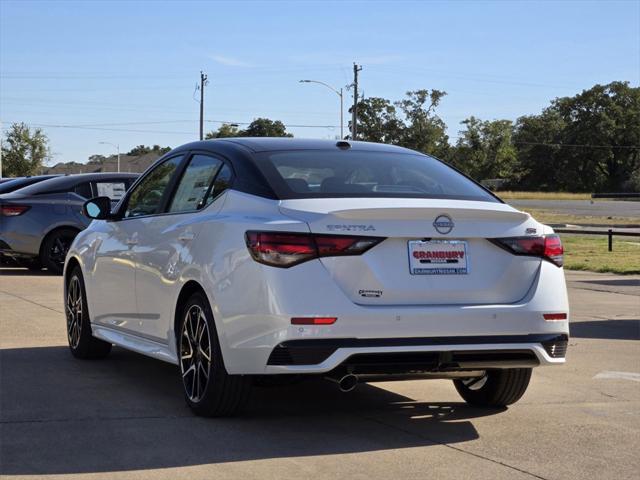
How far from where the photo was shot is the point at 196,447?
5.54 meters

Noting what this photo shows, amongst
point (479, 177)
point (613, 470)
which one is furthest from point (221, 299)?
point (479, 177)

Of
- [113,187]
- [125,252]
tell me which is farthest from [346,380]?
[113,187]

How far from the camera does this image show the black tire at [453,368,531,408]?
667cm

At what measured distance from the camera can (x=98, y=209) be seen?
813cm

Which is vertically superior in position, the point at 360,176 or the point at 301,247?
the point at 360,176

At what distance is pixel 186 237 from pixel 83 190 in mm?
11465

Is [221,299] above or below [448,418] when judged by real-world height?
above

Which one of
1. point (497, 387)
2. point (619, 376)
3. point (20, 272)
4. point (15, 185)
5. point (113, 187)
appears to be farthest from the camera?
point (15, 185)

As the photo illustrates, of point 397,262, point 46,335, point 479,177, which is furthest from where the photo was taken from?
point 479,177

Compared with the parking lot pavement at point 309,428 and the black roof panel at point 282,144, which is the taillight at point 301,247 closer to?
the parking lot pavement at point 309,428

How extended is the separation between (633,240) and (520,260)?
28.1 m

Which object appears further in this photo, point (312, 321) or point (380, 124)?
point (380, 124)

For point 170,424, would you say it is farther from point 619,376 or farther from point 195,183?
point 619,376

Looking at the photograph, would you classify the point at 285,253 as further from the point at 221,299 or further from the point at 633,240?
the point at 633,240
